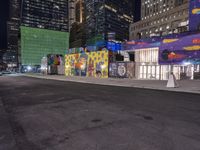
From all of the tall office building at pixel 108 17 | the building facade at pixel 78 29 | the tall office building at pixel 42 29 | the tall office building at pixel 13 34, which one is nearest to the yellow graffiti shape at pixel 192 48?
the tall office building at pixel 42 29

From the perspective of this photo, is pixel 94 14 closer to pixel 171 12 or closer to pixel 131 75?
pixel 171 12

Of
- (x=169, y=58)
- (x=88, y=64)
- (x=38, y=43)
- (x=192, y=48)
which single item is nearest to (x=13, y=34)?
(x=38, y=43)

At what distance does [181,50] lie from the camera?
23062 millimetres

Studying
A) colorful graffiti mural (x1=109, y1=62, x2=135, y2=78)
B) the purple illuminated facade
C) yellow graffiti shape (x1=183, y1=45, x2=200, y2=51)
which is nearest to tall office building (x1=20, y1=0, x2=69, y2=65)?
colorful graffiti mural (x1=109, y1=62, x2=135, y2=78)

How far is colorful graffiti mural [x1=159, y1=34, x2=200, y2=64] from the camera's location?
2156 centimetres

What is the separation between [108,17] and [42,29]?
83394mm

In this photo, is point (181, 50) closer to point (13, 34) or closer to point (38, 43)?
point (38, 43)

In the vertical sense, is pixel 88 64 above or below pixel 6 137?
above

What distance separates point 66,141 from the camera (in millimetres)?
3461

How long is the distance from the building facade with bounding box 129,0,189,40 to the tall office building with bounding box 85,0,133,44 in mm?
44987

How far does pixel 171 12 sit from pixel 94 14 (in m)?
95.5

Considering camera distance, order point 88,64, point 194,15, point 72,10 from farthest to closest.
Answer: point 72,10
point 88,64
point 194,15

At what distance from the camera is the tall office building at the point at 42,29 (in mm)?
76238

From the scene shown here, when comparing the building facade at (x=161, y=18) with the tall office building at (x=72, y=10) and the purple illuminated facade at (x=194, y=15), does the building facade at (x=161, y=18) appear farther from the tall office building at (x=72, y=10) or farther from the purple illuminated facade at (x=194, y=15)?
the tall office building at (x=72, y=10)
